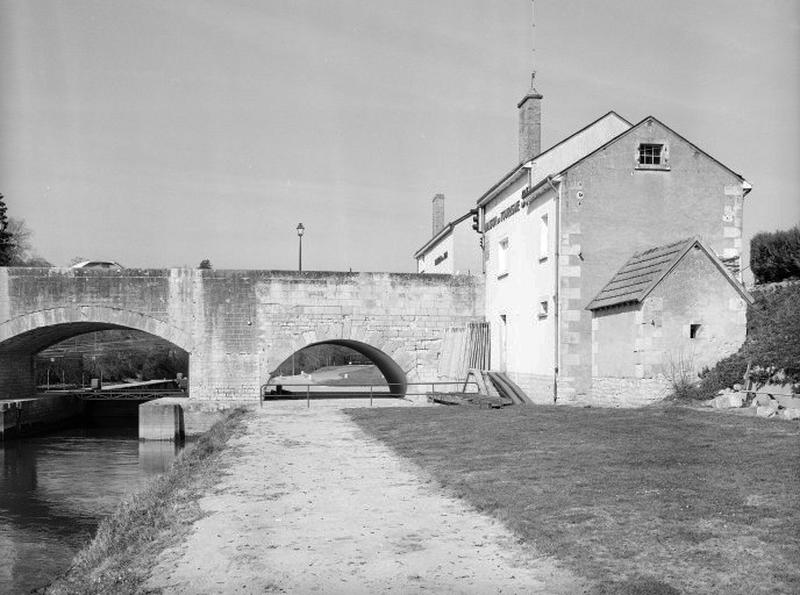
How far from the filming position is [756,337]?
16.9 meters

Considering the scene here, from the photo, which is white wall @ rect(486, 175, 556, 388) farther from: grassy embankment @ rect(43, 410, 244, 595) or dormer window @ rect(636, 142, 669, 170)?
grassy embankment @ rect(43, 410, 244, 595)

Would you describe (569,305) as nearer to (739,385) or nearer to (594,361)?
(594,361)

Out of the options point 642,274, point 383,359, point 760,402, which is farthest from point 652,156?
point 383,359

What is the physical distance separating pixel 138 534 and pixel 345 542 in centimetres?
249

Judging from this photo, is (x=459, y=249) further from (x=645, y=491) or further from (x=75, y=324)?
(x=645, y=491)

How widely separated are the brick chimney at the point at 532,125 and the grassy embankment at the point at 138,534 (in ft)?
46.2

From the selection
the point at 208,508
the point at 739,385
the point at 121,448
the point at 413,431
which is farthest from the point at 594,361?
the point at 121,448

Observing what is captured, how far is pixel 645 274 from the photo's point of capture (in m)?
18.0

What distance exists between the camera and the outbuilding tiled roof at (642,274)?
17.2 metres

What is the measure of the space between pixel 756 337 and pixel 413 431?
7671 mm

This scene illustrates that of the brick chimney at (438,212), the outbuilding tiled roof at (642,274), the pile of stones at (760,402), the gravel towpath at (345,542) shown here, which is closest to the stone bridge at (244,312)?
the outbuilding tiled roof at (642,274)

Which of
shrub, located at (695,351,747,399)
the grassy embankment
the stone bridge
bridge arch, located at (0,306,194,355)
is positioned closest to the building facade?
shrub, located at (695,351,747,399)

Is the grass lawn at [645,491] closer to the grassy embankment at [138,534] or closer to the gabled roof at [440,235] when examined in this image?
the grassy embankment at [138,534]

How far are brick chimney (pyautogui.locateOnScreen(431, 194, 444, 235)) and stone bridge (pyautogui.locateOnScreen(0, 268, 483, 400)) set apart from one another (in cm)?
1527
